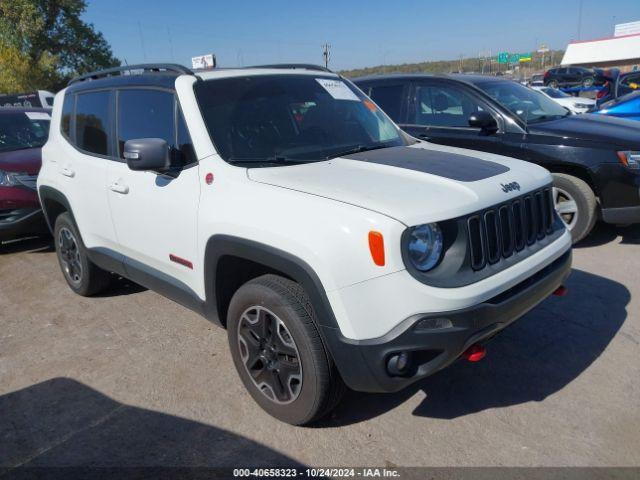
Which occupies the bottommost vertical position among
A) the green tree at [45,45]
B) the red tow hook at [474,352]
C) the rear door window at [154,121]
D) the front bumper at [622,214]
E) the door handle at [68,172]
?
the front bumper at [622,214]

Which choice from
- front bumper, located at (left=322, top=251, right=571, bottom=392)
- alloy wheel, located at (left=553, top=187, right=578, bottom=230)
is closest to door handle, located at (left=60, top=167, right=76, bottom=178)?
front bumper, located at (left=322, top=251, right=571, bottom=392)

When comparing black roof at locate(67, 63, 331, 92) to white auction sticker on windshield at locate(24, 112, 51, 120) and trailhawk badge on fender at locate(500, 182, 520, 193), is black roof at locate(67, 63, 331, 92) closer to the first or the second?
trailhawk badge on fender at locate(500, 182, 520, 193)

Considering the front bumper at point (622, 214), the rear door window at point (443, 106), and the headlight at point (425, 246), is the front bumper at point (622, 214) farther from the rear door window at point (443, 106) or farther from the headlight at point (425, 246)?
the headlight at point (425, 246)

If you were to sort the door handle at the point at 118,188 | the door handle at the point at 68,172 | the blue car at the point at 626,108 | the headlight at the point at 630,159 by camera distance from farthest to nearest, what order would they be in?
the blue car at the point at 626,108 < the headlight at the point at 630,159 < the door handle at the point at 68,172 < the door handle at the point at 118,188

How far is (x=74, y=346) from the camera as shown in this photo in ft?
13.1

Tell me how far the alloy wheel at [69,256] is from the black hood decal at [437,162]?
2939mm

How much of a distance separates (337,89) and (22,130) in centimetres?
554

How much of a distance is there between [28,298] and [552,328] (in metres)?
4.67

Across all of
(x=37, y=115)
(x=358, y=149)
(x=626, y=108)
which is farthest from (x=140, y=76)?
(x=626, y=108)

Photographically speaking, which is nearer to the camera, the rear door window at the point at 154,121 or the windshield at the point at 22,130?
the rear door window at the point at 154,121

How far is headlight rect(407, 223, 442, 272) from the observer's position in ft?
7.75

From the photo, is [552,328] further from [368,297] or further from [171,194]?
[171,194]

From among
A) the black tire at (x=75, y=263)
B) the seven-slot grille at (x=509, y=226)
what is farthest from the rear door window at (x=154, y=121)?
the seven-slot grille at (x=509, y=226)

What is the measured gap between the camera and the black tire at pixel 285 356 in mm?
2557
